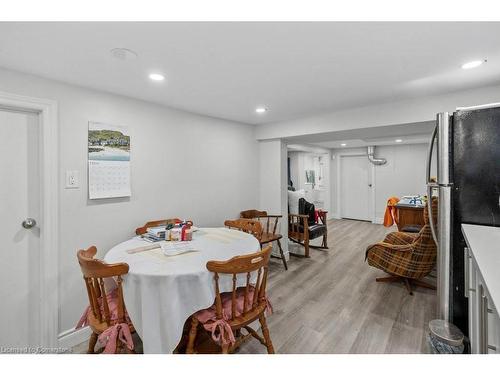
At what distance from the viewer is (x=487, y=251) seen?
48.4 inches

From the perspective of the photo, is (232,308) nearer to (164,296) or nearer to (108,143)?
(164,296)

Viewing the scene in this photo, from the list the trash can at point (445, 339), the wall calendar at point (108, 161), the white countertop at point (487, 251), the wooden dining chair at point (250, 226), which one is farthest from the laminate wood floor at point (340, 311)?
the wall calendar at point (108, 161)

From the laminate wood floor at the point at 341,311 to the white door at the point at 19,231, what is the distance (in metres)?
1.67

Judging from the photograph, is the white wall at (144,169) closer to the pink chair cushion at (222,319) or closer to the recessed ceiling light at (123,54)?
the recessed ceiling light at (123,54)

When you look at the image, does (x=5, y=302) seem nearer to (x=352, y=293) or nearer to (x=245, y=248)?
(x=245, y=248)

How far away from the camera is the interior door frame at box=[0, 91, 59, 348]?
1867mm

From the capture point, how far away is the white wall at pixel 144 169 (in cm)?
199

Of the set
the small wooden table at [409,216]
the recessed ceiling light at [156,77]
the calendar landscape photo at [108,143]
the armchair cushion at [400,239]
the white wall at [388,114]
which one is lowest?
the armchair cushion at [400,239]

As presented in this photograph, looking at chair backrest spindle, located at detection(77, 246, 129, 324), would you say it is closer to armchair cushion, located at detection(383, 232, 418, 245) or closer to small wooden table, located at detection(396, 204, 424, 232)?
armchair cushion, located at detection(383, 232, 418, 245)

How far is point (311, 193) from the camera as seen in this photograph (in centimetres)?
671

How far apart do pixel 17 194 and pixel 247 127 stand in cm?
270
